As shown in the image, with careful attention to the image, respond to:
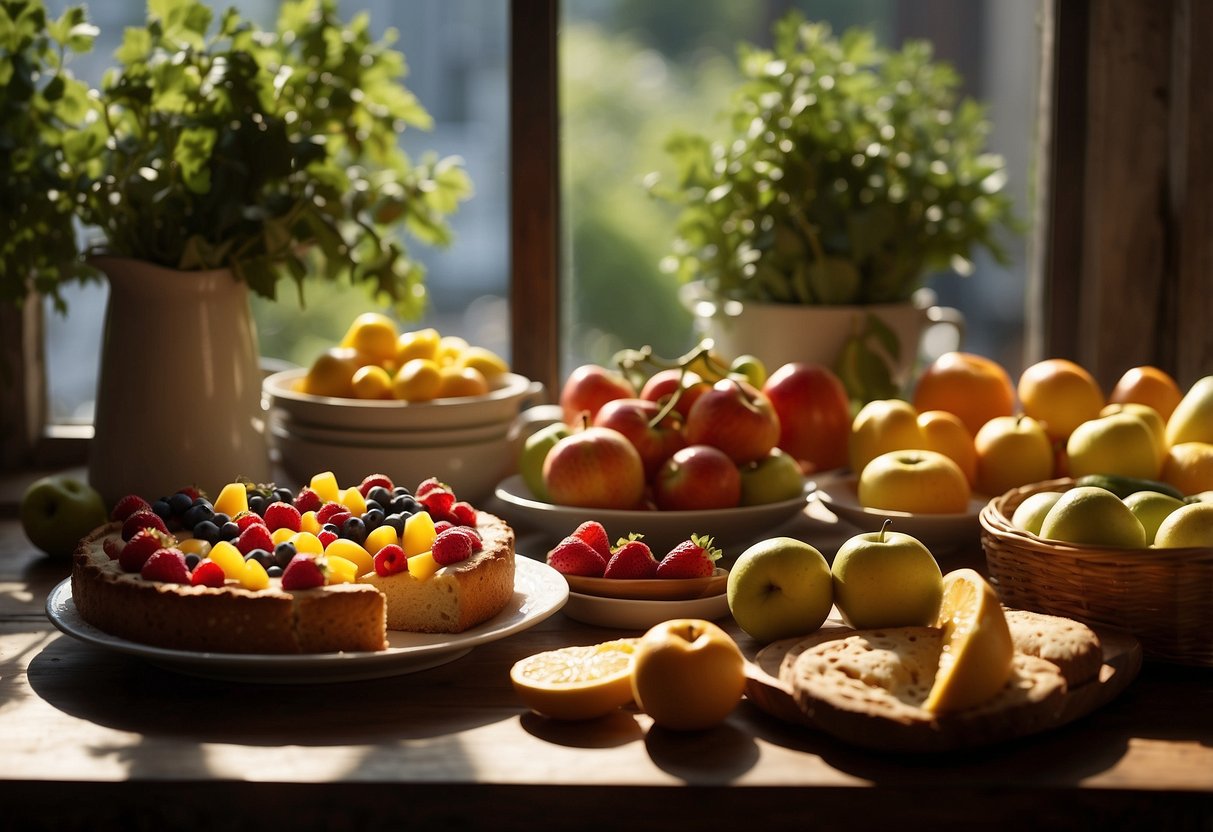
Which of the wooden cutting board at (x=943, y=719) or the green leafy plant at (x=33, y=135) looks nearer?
the wooden cutting board at (x=943, y=719)

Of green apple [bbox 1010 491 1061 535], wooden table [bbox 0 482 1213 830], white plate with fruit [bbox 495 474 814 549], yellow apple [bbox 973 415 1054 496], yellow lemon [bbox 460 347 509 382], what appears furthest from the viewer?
yellow lemon [bbox 460 347 509 382]

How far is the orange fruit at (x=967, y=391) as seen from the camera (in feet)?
5.34

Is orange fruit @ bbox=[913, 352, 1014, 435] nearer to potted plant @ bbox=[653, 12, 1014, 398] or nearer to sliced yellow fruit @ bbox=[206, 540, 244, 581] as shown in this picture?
potted plant @ bbox=[653, 12, 1014, 398]

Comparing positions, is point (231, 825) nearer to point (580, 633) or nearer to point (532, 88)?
point (580, 633)

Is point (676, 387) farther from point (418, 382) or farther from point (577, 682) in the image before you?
point (577, 682)

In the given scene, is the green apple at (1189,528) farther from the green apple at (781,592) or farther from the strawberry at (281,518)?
the strawberry at (281,518)

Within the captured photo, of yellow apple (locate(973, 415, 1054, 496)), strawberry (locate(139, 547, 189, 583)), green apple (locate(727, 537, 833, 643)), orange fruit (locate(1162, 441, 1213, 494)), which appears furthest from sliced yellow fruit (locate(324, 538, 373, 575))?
orange fruit (locate(1162, 441, 1213, 494))

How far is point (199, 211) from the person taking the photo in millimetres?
1447

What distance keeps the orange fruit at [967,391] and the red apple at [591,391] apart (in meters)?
0.39

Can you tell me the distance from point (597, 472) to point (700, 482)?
0.11 m

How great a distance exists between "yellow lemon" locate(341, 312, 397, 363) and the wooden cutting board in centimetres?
75

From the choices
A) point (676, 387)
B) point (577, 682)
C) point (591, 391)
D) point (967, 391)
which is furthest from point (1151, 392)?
point (577, 682)

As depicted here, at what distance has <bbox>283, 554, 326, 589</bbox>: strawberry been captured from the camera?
1029mm

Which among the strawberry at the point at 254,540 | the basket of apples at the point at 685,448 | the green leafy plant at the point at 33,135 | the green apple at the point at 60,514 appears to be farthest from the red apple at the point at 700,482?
the green leafy plant at the point at 33,135
